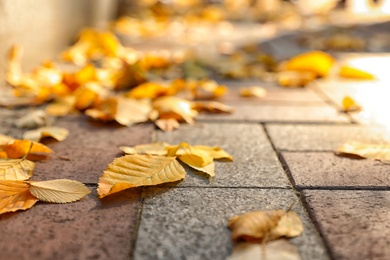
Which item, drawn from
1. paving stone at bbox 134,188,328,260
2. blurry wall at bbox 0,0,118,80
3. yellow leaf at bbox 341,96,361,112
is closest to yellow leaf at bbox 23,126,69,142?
paving stone at bbox 134,188,328,260

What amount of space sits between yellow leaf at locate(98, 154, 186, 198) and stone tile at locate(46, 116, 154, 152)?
37 cm

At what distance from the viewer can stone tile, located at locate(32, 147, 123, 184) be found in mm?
1526

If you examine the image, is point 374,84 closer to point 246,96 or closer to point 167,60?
point 246,96

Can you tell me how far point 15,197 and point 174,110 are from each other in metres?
0.94

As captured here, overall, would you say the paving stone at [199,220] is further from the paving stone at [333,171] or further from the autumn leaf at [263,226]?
the paving stone at [333,171]

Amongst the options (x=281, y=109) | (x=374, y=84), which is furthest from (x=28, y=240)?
(x=374, y=84)

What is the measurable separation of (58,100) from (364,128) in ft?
4.99

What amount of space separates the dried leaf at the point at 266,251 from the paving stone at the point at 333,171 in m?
0.40

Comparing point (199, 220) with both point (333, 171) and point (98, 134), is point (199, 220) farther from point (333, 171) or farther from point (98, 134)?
point (98, 134)

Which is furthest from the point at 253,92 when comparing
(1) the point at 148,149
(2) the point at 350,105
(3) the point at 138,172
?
(3) the point at 138,172

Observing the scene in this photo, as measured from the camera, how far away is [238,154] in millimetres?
1749

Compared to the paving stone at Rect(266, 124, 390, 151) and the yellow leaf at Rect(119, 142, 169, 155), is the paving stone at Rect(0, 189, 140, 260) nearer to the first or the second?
the yellow leaf at Rect(119, 142, 169, 155)

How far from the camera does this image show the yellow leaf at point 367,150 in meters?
1.71

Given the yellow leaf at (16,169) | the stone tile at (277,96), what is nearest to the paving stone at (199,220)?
the yellow leaf at (16,169)
